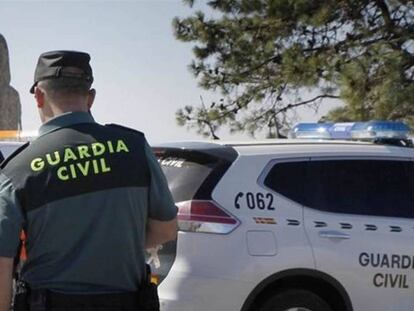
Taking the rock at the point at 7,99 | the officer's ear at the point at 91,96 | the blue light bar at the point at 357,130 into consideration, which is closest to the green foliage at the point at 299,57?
the blue light bar at the point at 357,130

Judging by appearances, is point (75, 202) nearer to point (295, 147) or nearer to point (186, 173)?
point (186, 173)

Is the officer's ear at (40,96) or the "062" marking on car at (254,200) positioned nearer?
the officer's ear at (40,96)

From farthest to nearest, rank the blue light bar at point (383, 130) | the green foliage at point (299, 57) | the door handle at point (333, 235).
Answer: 1. the green foliage at point (299, 57)
2. the blue light bar at point (383, 130)
3. the door handle at point (333, 235)

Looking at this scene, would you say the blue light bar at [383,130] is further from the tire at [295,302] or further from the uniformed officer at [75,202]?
the uniformed officer at [75,202]

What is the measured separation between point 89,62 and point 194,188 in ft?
6.16

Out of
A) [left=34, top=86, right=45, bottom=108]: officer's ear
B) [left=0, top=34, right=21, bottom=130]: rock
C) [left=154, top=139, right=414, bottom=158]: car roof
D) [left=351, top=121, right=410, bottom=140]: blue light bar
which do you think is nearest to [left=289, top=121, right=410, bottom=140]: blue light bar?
[left=351, top=121, right=410, bottom=140]: blue light bar

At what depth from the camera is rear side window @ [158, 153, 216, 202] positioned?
13.3 ft

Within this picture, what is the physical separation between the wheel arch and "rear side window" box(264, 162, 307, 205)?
440 mm

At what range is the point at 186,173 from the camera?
4125 mm

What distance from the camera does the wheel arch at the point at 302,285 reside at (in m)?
4.00

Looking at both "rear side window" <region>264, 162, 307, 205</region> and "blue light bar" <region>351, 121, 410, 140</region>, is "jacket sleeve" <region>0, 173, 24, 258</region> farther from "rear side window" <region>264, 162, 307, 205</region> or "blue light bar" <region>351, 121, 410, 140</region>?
"blue light bar" <region>351, 121, 410, 140</region>

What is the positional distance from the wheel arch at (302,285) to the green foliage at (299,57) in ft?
17.8

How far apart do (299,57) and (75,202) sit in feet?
28.4

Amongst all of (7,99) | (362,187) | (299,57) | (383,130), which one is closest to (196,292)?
(362,187)
